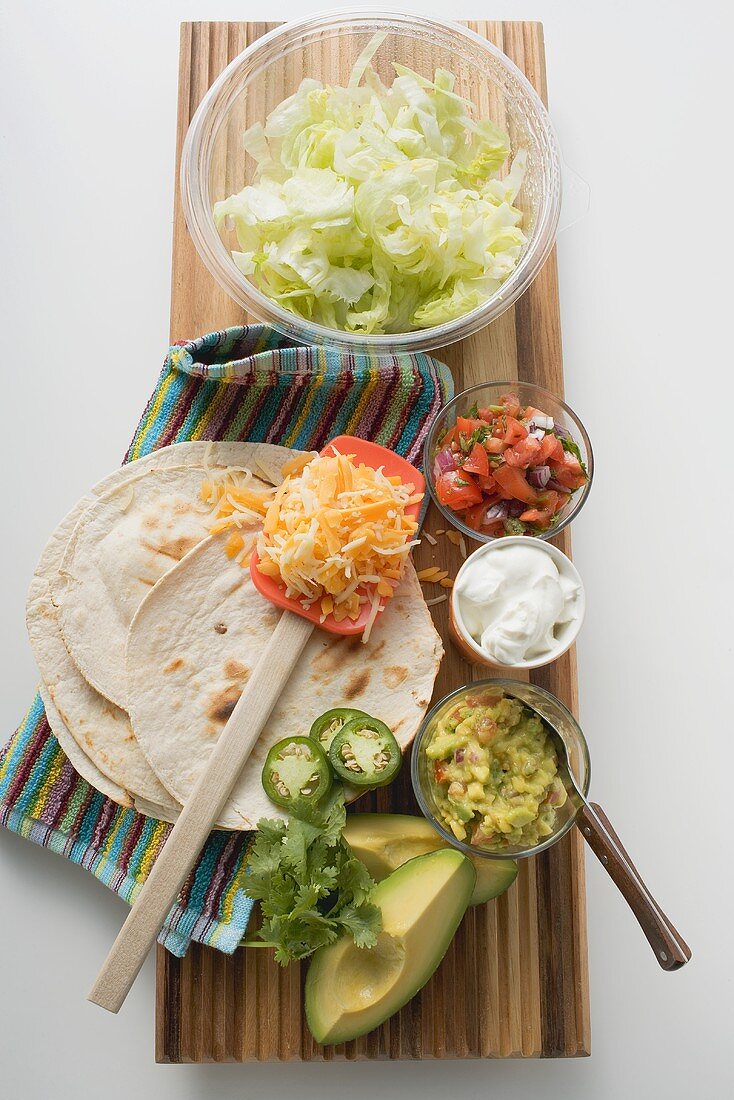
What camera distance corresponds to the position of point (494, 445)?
2.51 metres

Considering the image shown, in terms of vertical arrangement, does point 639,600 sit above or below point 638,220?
below

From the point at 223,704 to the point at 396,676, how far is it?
491 mm

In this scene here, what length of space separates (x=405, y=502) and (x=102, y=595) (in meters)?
0.89

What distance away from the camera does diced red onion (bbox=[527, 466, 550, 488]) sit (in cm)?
252

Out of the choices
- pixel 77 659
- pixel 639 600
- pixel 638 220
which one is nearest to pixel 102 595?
pixel 77 659

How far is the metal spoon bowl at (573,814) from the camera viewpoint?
7.38 feet

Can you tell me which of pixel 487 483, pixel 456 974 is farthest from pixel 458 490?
pixel 456 974

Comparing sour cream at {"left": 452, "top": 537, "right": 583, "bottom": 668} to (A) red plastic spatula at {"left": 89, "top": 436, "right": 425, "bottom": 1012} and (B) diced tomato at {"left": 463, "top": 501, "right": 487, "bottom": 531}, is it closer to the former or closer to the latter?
(B) diced tomato at {"left": 463, "top": 501, "right": 487, "bottom": 531}

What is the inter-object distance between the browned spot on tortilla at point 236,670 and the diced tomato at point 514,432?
0.97m

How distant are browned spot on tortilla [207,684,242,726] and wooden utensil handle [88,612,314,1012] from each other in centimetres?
5

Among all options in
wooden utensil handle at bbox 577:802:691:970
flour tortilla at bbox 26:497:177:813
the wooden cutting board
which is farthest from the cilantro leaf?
flour tortilla at bbox 26:497:177:813

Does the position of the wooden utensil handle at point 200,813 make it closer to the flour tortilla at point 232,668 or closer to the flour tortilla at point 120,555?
the flour tortilla at point 232,668

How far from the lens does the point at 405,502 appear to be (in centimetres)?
250

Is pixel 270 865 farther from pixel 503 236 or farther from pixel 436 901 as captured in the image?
pixel 503 236
